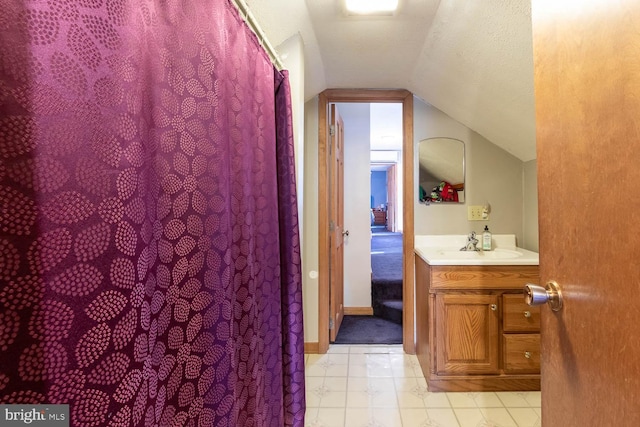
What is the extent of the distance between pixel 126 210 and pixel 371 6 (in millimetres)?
1407

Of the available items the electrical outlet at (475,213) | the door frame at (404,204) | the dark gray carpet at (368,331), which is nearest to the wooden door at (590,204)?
the door frame at (404,204)

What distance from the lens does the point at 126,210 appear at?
0.47 metres

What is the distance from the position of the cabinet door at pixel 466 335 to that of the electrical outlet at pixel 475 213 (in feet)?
2.29

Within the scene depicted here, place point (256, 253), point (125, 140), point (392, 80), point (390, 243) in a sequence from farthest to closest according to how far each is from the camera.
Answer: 1. point (390, 243)
2. point (392, 80)
3. point (256, 253)
4. point (125, 140)

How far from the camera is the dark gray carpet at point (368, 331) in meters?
2.39

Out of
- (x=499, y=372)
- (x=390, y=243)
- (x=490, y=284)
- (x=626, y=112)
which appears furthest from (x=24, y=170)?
(x=390, y=243)

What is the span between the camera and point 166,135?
587mm

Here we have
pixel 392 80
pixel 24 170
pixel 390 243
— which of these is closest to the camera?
pixel 24 170

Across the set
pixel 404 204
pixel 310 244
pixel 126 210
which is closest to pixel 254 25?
pixel 126 210

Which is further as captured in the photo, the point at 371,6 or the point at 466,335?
the point at 466,335

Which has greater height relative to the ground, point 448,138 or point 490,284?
point 448,138

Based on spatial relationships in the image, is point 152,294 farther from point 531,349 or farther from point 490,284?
point 531,349

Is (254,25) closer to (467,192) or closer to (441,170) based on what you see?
(441,170)

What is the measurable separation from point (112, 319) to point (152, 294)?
98 millimetres
